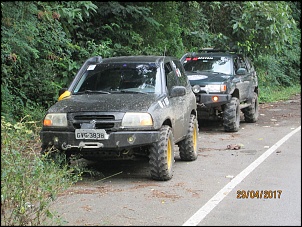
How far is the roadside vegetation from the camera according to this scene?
5.89 meters

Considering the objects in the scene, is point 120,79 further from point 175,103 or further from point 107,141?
point 107,141

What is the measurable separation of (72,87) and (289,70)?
74.6 feet

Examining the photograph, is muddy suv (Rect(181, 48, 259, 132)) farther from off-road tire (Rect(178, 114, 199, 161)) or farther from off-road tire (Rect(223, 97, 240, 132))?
off-road tire (Rect(178, 114, 199, 161))

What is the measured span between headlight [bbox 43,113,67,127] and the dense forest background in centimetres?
279

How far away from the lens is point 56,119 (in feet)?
26.2

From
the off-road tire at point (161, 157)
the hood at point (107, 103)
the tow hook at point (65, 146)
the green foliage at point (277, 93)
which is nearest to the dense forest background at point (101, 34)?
the green foliage at point (277, 93)

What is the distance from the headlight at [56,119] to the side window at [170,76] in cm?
193

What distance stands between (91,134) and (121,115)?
0.48 meters

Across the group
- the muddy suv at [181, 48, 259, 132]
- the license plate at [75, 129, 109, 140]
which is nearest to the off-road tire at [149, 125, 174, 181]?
the license plate at [75, 129, 109, 140]

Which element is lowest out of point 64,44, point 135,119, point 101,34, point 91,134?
point 91,134

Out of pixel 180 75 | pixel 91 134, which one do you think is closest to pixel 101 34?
pixel 180 75

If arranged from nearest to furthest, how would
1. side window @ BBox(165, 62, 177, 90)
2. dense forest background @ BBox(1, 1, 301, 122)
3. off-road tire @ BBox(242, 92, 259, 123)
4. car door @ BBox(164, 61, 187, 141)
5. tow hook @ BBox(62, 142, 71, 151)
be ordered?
1. tow hook @ BBox(62, 142, 71, 151)
2. car door @ BBox(164, 61, 187, 141)
3. side window @ BBox(165, 62, 177, 90)
4. dense forest background @ BBox(1, 1, 301, 122)
5. off-road tire @ BBox(242, 92, 259, 123)

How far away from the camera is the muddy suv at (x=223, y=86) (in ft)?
43.2
